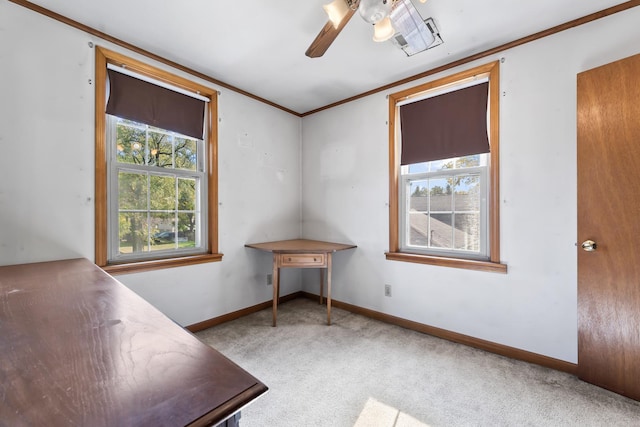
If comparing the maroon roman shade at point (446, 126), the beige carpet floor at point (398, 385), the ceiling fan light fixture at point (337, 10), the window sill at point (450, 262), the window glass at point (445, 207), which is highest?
the ceiling fan light fixture at point (337, 10)

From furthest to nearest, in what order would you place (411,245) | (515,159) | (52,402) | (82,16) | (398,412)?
(411,245) < (515,159) < (82,16) < (398,412) < (52,402)

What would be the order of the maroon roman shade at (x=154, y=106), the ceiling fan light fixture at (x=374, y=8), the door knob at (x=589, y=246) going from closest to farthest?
1. the ceiling fan light fixture at (x=374, y=8)
2. the door knob at (x=589, y=246)
3. the maroon roman shade at (x=154, y=106)

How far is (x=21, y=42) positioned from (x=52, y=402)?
Result: 2344mm

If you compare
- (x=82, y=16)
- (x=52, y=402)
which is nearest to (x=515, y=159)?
(x=52, y=402)

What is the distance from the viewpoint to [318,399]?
1.66 meters

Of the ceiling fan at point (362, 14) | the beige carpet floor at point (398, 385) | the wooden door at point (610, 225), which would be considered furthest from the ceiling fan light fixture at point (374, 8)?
the beige carpet floor at point (398, 385)

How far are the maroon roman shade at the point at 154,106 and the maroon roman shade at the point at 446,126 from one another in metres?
1.99

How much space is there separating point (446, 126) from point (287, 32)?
1530 mm

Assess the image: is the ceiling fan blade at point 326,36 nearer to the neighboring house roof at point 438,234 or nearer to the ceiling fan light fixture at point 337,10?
the ceiling fan light fixture at point 337,10

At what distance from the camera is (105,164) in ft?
6.79

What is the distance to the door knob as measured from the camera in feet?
5.63

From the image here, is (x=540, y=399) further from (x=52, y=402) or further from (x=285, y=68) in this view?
(x=285, y=68)

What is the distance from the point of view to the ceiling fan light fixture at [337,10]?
1407 millimetres

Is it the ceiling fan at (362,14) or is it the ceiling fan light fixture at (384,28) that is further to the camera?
the ceiling fan light fixture at (384,28)
